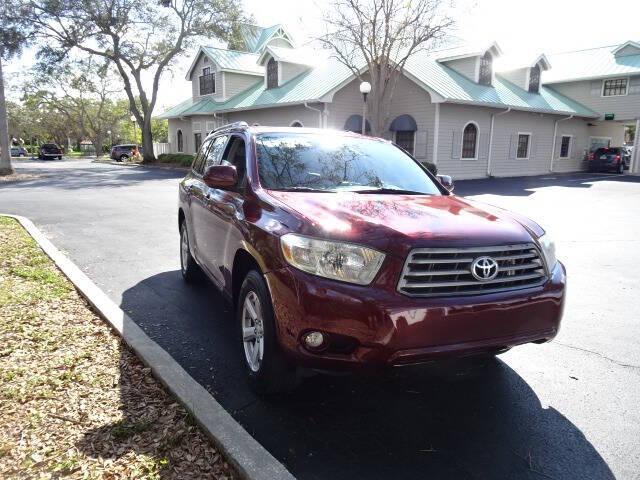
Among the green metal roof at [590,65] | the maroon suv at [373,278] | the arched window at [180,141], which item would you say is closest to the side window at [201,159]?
the maroon suv at [373,278]

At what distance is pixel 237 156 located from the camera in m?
4.46

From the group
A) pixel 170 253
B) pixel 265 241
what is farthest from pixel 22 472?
pixel 170 253

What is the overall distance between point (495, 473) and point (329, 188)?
2.23m

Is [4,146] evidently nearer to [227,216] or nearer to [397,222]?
[227,216]

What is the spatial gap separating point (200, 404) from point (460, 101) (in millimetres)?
20629

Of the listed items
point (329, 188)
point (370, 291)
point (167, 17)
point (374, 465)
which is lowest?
point (374, 465)

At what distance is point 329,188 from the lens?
3893 millimetres

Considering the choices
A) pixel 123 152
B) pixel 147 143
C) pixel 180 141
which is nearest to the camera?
pixel 147 143

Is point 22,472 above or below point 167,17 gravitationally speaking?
below

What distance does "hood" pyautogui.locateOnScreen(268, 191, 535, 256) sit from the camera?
2844 millimetres

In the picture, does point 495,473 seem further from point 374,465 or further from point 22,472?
point 22,472

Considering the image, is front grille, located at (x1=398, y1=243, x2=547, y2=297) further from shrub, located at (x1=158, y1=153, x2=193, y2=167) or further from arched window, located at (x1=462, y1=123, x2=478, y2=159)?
shrub, located at (x1=158, y1=153, x2=193, y2=167)

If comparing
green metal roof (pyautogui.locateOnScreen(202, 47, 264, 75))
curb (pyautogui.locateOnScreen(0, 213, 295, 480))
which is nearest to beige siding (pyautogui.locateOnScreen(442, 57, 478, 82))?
green metal roof (pyautogui.locateOnScreen(202, 47, 264, 75))

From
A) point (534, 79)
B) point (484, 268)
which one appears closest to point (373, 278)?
point (484, 268)
